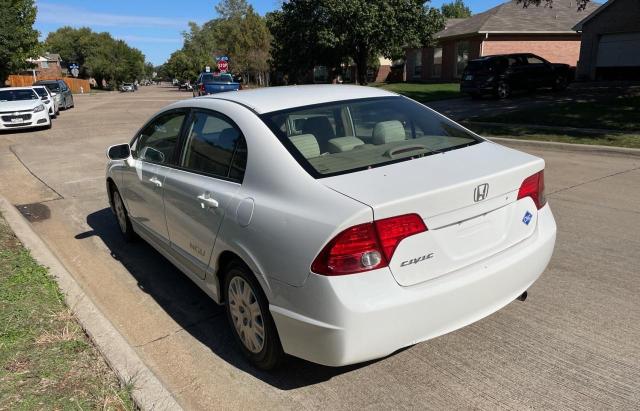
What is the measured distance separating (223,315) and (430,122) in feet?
7.11

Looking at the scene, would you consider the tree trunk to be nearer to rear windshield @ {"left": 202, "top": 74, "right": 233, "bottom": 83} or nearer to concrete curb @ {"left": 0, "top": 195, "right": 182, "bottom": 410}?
rear windshield @ {"left": 202, "top": 74, "right": 233, "bottom": 83}

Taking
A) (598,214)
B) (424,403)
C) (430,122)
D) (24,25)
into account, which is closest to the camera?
(424,403)

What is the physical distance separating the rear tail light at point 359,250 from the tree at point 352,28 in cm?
2793

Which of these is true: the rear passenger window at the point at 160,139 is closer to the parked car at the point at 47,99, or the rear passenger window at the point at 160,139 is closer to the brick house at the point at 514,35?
the parked car at the point at 47,99

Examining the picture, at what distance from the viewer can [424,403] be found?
9.19ft

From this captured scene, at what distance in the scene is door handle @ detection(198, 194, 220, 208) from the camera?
3.25m

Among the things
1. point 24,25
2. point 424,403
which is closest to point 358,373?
point 424,403

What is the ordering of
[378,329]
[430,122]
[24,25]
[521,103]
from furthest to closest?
1. [24,25]
2. [521,103]
3. [430,122]
4. [378,329]

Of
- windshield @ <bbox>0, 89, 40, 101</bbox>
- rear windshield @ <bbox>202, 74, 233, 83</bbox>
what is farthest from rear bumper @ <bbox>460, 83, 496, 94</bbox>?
rear windshield @ <bbox>202, 74, 233, 83</bbox>

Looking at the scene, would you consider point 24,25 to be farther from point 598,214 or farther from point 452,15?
point 452,15

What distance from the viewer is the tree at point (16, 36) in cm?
3525

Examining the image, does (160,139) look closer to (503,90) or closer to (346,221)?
(346,221)

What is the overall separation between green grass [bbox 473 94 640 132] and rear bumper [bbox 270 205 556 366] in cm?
967

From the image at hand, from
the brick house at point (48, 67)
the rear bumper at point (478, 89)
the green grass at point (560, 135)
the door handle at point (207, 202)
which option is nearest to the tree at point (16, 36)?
the rear bumper at point (478, 89)
